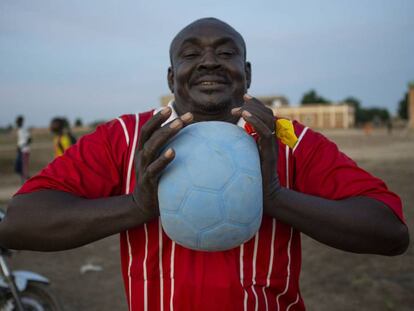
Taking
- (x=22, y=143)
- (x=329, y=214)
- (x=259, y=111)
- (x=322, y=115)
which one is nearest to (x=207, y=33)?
(x=259, y=111)

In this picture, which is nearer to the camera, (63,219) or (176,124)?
(176,124)

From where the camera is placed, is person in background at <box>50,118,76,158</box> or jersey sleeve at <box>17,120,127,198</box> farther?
person in background at <box>50,118,76,158</box>

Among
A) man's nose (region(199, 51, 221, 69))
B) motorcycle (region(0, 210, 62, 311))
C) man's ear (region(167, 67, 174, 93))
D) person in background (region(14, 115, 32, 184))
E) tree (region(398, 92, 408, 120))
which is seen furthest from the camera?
tree (region(398, 92, 408, 120))

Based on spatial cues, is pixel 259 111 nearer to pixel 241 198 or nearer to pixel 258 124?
pixel 258 124

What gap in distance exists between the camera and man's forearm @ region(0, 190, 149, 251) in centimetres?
150

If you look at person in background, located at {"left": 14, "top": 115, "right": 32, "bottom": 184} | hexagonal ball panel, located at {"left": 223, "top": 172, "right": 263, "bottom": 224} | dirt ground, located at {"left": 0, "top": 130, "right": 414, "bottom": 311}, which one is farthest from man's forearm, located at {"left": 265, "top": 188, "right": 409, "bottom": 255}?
person in background, located at {"left": 14, "top": 115, "right": 32, "bottom": 184}

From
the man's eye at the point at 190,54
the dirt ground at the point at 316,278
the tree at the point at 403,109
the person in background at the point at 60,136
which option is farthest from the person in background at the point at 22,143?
the tree at the point at 403,109

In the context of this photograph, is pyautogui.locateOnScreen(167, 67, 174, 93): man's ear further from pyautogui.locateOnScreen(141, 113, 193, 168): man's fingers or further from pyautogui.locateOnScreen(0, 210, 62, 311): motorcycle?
pyautogui.locateOnScreen(0, 210, 62, 311): motorcycle

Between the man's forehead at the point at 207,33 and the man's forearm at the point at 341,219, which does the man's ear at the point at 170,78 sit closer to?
the man's forehead at the point at 207,33

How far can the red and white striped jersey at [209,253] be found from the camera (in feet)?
5.21

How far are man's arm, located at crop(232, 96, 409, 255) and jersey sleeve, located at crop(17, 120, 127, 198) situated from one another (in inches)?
21.7

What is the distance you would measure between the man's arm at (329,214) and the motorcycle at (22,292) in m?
2.72

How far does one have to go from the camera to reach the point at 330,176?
165cm

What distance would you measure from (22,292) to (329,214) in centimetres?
312
